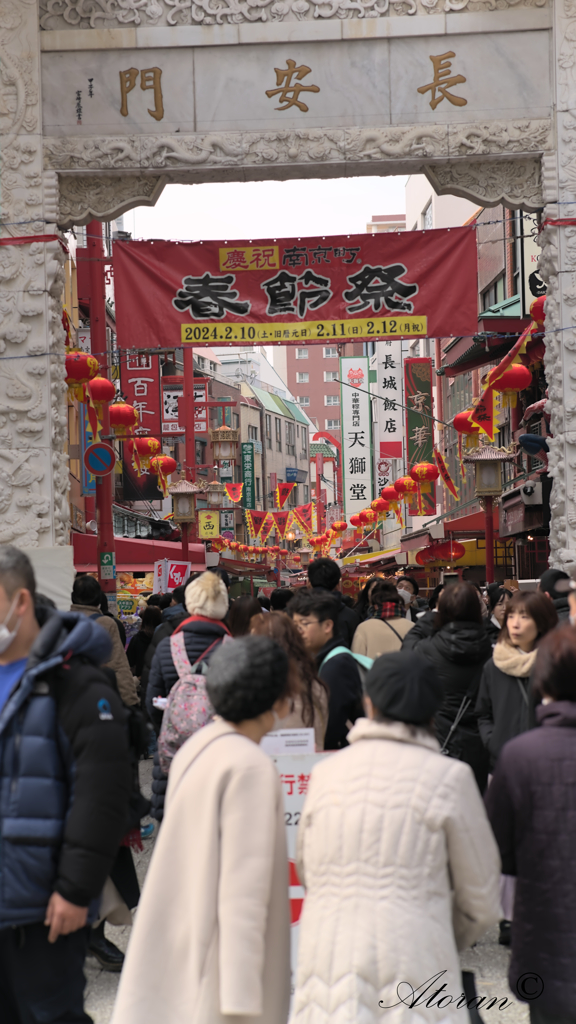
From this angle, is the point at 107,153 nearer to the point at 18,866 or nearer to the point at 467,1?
the point at 467,1

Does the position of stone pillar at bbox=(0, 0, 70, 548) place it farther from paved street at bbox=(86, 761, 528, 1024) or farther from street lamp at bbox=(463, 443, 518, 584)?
street lamp at bbox=(463, 443, 518, 584)

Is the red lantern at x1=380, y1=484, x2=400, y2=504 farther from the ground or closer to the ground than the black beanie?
closer to the ground

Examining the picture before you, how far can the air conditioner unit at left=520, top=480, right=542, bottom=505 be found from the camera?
19.9 m

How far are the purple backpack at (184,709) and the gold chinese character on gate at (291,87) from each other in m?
6.56

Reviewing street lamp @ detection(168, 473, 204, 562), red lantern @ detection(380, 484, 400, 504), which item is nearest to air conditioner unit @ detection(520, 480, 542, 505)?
street lamp @ detection(168, 473, 204, 562)

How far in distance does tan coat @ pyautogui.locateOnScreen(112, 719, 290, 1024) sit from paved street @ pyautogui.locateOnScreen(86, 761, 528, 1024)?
218cm

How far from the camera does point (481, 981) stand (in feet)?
17.3

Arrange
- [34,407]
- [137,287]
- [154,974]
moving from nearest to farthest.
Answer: [154,974], [34,407], [137,287]

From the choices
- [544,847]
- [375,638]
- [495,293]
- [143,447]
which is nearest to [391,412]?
[495,293]

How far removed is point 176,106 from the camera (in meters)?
10.4

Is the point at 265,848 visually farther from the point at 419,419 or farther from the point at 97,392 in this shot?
the point at 419,419

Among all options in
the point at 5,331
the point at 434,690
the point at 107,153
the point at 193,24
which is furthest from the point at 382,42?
the point at 434,690

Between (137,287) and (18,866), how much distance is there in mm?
8756

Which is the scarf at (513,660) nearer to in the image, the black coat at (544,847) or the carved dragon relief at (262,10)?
the black coat at (544,847)
